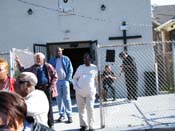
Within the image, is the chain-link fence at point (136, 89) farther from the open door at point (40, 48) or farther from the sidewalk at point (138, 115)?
the open door at point (40, 48)

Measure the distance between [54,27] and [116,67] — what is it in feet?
9.44

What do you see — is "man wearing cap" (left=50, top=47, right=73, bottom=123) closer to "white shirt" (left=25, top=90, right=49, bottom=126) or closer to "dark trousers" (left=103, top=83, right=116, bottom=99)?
"dark trousers" (left=103, top=83, right=116, bottom=99)

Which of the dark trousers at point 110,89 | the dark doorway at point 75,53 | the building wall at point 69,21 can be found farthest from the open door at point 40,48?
the dark trousers at point 110,89

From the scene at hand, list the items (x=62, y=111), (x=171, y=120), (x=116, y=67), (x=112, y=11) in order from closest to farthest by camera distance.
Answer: (x=171, y=120), (x=62, y=111), (x=116, y=67), (x=112, y=11)

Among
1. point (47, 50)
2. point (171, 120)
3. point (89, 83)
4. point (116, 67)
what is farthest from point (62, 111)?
point (47, 50)

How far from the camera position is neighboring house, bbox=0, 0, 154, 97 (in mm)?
17359

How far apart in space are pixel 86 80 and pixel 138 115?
244 cm

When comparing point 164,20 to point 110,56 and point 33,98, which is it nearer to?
point 110,56

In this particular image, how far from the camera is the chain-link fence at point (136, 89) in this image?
1128cm

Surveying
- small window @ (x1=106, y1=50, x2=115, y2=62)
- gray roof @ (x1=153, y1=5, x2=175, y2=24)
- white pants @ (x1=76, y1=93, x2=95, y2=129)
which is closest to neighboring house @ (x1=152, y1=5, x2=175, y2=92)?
gray roof @ (x1=153, y1=5, x2=175, y2=24)

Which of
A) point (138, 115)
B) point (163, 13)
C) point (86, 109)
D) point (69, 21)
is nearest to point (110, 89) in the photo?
point (69, 21)

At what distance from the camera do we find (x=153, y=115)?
11.9 m

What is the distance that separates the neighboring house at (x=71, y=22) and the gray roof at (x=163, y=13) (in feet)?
65.7

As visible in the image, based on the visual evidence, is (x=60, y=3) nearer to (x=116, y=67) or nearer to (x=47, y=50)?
(x=47, y=50)
